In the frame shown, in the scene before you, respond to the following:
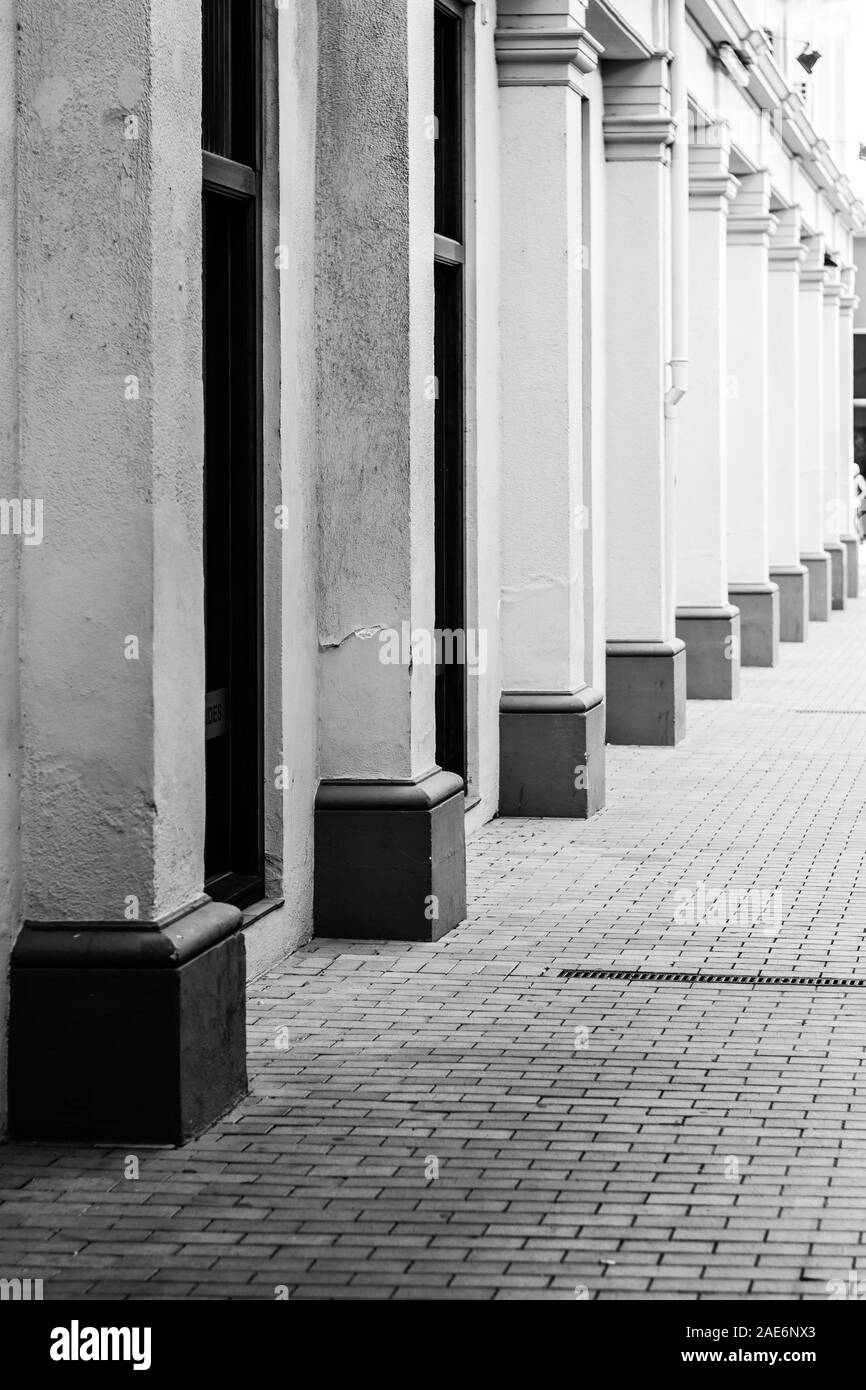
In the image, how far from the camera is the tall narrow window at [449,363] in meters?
10.4

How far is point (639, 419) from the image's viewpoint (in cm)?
1399

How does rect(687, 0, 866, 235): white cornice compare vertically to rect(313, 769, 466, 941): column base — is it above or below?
above

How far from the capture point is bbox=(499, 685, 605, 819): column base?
11.2 metres

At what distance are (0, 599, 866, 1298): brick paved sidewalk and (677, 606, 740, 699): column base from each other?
25.5 feet

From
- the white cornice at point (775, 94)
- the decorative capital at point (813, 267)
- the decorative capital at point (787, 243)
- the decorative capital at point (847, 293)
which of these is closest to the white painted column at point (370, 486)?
the white cornice at point (775, 94)

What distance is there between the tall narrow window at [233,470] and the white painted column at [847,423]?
22.7 m

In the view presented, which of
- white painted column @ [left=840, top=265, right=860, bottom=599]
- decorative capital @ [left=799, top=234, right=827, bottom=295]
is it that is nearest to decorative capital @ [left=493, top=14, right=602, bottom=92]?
decorative capital @ [left=799, top=234, right=827, bottom=295]

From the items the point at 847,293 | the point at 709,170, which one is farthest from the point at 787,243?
the point at 847,293

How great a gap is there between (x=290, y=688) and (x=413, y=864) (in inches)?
32.8

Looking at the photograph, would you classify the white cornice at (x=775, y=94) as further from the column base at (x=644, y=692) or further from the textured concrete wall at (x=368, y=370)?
the textured concrete wall at (x=368, y=370)

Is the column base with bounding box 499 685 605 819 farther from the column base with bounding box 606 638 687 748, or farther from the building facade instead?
the column base with bounding box 606 638 687 748

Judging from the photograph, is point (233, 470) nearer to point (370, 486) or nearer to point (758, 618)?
point (370, 486)
